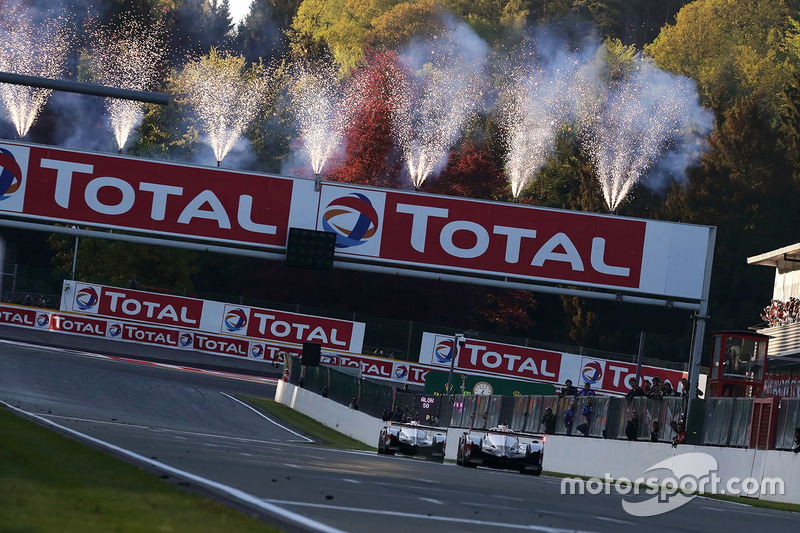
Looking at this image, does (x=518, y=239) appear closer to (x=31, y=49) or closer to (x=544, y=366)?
(x=544, y=366)

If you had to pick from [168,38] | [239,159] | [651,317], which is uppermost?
[168,38]

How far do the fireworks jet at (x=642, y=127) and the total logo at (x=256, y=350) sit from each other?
92.8 ft

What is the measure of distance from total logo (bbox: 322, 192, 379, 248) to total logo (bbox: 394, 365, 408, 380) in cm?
2357

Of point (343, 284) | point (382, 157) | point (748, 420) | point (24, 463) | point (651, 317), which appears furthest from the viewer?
point (382, 157)

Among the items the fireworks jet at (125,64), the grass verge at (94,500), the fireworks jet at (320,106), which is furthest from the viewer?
the fireworks jet at (125,64)

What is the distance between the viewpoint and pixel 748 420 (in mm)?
27047

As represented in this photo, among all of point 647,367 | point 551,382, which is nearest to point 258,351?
point 551,382

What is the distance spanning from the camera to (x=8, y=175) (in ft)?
127

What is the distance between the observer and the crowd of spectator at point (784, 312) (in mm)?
55219

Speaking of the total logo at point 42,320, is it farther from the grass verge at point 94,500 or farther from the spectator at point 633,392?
the grass verge at point 94,500

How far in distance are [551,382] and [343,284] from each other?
55.9 ft

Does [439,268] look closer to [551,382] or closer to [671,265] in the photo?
A: [671,265]

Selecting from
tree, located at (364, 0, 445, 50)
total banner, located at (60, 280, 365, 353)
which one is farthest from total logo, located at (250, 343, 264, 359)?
tree, located at (364, 0, 445, 50)

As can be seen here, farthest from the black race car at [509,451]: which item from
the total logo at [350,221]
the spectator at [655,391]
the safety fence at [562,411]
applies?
the total logo at [350,221]
